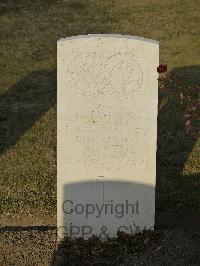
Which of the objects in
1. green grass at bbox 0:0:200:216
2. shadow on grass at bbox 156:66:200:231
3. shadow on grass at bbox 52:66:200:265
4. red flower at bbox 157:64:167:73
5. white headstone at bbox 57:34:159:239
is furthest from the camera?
green grass at bbox 0:0:200:216

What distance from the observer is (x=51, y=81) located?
435 inches

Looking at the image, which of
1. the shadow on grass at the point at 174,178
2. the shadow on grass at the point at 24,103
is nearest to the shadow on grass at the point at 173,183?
the shadow on grass at the point at 174,178

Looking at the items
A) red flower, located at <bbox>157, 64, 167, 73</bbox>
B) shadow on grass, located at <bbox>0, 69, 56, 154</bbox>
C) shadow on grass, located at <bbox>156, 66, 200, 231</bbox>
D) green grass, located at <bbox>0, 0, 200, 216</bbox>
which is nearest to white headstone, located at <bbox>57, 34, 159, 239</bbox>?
red flower, located at <bbox>157, 64, 167, 73</bbox>

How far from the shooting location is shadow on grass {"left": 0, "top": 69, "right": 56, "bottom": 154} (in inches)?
350

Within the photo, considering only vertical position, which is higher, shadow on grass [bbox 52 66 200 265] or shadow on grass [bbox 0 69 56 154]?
shadow on grass [bbox 0 69 56 154]

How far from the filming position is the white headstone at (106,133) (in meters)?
5.43

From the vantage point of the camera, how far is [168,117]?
9.32m

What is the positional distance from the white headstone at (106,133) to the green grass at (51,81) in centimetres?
94

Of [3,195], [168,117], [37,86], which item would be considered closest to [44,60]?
[37,86]

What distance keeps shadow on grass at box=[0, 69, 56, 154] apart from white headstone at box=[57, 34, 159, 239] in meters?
2.72

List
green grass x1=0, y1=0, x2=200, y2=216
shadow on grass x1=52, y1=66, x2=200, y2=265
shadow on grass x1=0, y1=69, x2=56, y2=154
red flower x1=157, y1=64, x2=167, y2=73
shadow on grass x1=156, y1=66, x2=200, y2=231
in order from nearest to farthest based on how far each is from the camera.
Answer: red flower x1=157, y1=64, x2=167, y2=73
shadow on grass x1=52, y1=66, x2=200, y2=265
shadow on grass x1=156, y1=66, x2=200, y2=231
green grass x1=0, y1=0, x2=200, y2=216
shadow on grass x1=0, y1=69, x2=56, y2=154

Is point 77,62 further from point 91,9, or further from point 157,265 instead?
point 91,9

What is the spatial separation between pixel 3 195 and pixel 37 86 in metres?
4.05

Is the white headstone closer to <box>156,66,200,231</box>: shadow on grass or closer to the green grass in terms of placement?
<box>156,66,200,231</box>: shadow on grass
